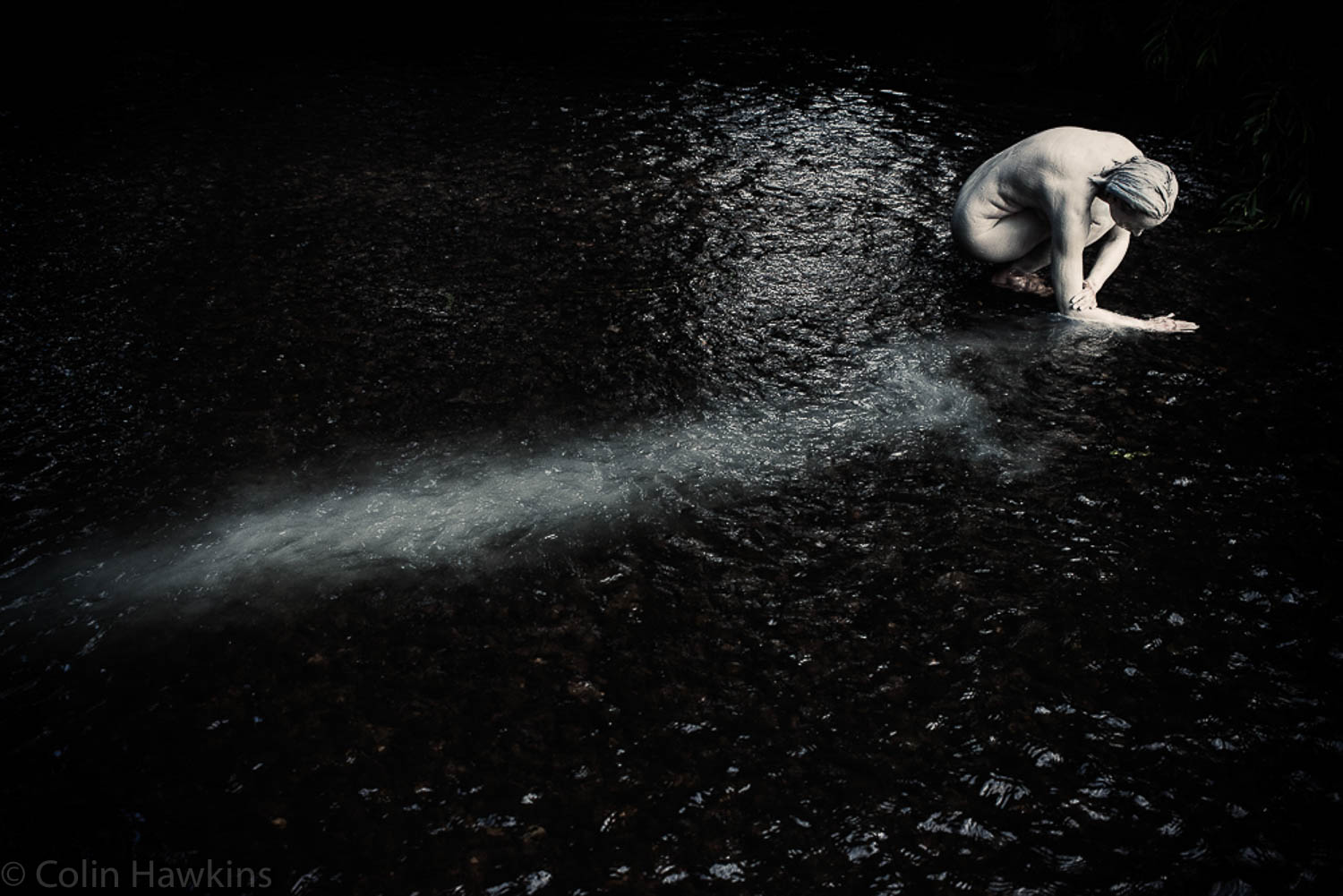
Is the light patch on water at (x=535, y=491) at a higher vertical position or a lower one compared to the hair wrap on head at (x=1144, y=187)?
lower

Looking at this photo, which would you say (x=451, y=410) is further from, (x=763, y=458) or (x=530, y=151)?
(x=530, y=151)

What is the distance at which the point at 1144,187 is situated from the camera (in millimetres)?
4258

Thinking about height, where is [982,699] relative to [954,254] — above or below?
below

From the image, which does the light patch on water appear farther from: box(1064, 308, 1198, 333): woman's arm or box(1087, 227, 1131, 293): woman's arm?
box(1087, 227, 1131, 293): woman's arm

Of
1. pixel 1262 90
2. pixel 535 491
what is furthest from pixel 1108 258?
pixel 535 491

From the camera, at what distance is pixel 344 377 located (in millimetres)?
4258

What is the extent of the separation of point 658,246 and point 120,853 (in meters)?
4.21

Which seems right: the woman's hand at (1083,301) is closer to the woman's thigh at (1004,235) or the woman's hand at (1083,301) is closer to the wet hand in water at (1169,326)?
the wet hand in water at (1169,326)

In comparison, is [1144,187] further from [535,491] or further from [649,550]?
[535,491]

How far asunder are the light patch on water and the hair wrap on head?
1.23 meters

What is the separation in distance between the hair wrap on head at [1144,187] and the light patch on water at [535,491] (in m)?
1.23

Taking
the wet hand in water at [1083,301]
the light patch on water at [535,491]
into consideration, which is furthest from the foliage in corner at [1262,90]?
the light patch on water at [535,491]

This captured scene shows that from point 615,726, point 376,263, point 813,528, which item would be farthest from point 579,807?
point 376,263

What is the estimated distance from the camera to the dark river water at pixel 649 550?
2.40m
